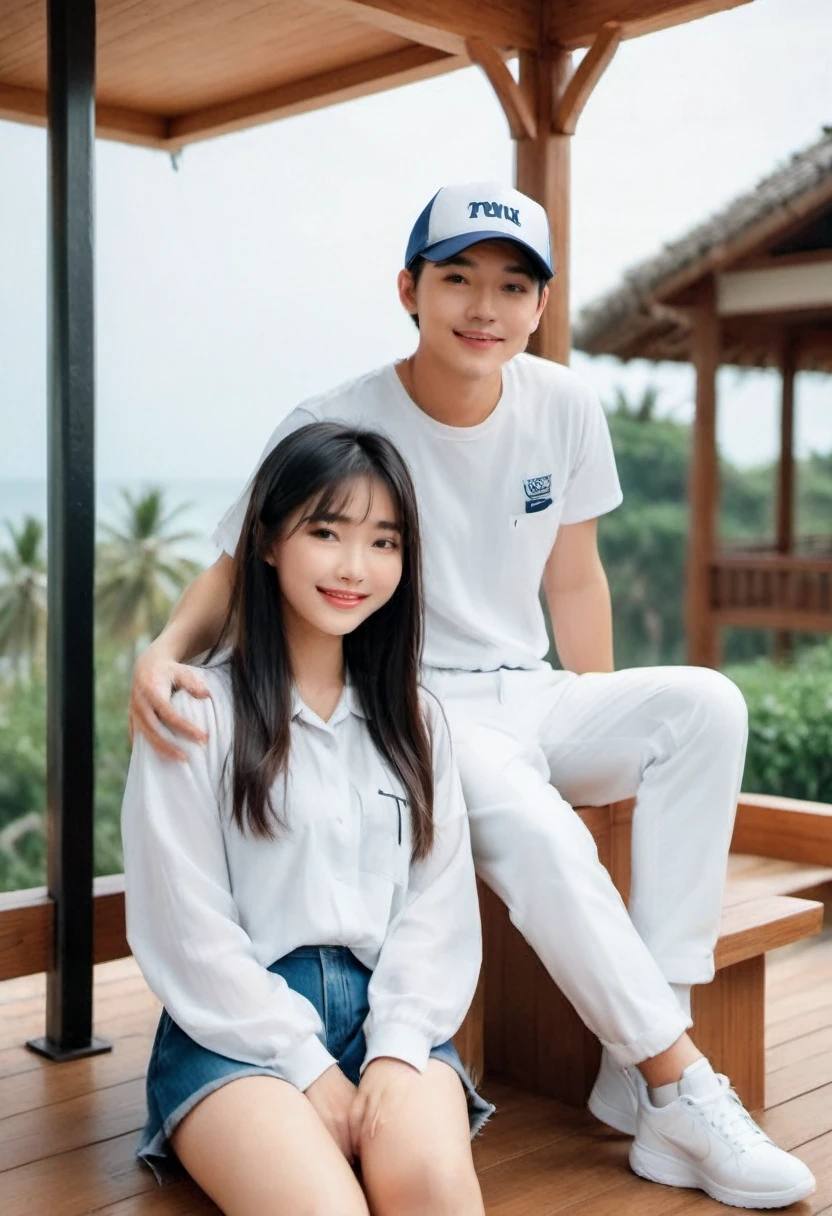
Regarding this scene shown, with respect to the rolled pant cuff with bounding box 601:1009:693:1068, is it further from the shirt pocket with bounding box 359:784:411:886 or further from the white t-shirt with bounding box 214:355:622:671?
the white t-shirt with bounding box 214:355:622:671

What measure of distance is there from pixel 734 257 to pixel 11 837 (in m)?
10.6

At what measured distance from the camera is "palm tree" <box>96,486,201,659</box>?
1845 cm

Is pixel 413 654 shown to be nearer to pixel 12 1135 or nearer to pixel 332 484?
pixel 332 484

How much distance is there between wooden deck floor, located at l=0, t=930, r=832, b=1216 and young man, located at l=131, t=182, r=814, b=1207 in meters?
0.08

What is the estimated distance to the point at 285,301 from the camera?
24.9 m

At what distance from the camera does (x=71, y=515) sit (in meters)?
2.64

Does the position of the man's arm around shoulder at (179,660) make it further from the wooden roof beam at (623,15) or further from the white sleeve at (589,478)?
the wooden roof beam at (623,15)

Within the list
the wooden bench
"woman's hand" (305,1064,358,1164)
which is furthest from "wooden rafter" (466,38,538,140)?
"woman's hand" (305,1064,358,1164)

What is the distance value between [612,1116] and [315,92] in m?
2.54

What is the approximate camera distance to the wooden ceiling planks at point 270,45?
3145mm

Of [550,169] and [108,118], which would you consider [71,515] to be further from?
[108,118]

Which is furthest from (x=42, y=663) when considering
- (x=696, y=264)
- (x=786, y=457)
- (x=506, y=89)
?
(x=506, y=89)

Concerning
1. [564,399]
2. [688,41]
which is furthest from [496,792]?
[688,41]

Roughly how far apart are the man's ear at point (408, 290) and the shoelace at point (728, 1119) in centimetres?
131
